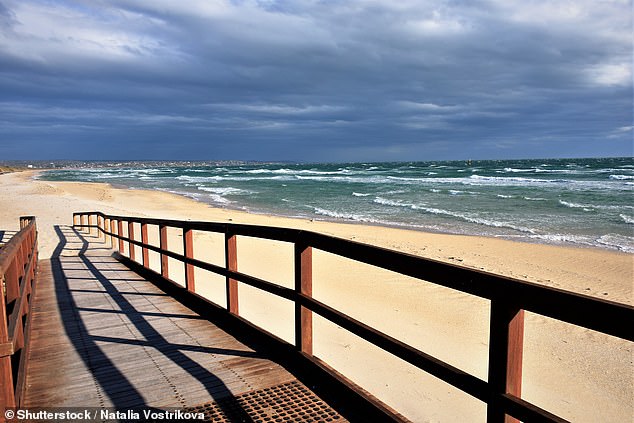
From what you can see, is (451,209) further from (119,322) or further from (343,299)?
(119,322)

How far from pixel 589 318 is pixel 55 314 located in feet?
19.1

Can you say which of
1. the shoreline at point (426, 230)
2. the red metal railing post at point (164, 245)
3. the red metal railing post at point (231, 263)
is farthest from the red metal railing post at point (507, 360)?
the shoreline at point (426, 230)

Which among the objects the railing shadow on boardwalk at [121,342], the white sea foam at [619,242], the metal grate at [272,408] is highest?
the metal grate at [272,408]

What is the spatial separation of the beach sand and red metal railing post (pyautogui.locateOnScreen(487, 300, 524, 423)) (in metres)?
2.66

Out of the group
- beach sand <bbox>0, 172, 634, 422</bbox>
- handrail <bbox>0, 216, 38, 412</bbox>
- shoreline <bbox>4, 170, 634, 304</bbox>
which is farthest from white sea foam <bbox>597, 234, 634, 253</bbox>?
handrail <bbox>0, 216, 38, 412</bbox>

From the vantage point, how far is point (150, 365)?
4008 mm

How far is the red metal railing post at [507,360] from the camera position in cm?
212

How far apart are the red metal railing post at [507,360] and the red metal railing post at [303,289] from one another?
5.97 feet

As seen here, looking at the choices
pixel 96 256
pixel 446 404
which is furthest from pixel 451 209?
pixel 446 404

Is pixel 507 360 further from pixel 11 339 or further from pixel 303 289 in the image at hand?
pixel 11 339

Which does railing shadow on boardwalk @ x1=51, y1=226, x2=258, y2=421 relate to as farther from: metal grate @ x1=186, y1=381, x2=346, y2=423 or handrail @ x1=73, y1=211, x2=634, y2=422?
handrail @ x1=73, y1=211, x2=634, y2=422

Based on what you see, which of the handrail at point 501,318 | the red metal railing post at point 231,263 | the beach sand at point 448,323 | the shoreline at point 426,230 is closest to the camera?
the handrail at point 501,318

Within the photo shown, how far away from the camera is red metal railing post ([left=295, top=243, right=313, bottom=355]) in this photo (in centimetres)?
377

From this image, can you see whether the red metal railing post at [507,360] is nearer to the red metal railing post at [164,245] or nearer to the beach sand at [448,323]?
the beach sand at [448,323]
